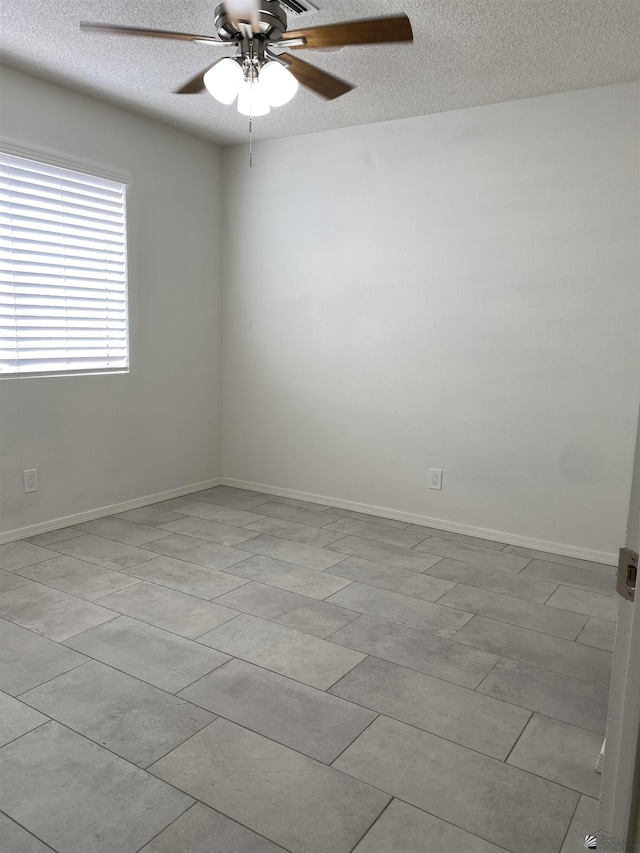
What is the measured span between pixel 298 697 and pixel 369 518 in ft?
6.93

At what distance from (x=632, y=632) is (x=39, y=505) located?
3506mm

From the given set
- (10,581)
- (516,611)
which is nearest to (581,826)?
(516,611)

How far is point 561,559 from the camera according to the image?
3.46m

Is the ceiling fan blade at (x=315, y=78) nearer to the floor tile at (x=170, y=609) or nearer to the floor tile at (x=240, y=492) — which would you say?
the floor tile at (x=170, y=609)

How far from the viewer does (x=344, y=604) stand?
2.79 metres

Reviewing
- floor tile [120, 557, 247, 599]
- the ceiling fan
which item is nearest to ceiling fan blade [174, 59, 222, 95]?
the ceiling fan

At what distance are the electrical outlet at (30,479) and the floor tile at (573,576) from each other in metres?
2.68

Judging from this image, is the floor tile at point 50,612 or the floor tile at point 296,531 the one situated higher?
the floor tile at point 296,531

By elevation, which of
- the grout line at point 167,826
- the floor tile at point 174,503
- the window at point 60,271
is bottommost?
the grout line at point 167,826

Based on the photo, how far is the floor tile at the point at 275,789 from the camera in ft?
4.95

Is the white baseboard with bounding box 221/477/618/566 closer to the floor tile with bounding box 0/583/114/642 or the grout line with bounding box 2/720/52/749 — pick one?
the floor tile with bounding box 0/583/114/642

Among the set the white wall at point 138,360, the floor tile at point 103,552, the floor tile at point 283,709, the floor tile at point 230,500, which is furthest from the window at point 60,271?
the floor tile at point 283,709

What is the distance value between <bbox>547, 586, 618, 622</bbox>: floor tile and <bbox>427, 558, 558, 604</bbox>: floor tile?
5 centimetres

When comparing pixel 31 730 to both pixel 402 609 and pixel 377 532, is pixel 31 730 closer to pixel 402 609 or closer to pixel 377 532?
pixel 402 609
